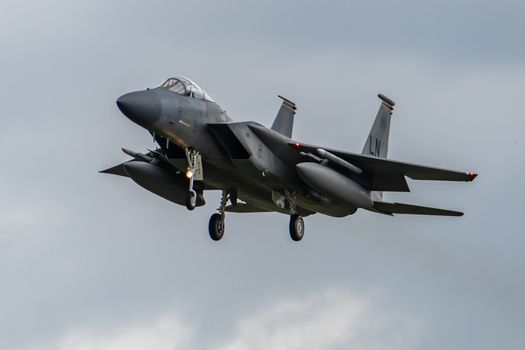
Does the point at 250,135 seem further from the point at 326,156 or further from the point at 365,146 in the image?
the point at 365,146

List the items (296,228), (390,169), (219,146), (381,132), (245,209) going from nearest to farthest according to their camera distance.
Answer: (219,146) < (390,169) < (296,228) < (245,209) < (381,132)

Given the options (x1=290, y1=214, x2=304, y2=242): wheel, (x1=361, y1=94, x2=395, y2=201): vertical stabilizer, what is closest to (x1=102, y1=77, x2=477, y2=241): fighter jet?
(x1=290, y1=214, x2=304, y2=242): wheel

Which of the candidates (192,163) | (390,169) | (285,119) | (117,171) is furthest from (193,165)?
(117,171)

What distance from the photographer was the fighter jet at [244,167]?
26.8m

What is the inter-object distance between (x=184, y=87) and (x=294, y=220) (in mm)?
4393

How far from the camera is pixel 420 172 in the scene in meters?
28.5

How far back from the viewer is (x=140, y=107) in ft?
85.0

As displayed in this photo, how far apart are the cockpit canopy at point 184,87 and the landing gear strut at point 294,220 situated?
3.24 m

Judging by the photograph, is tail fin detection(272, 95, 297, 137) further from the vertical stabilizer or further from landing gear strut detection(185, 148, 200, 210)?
landing gear strut detection(185, 148, 200, 210)

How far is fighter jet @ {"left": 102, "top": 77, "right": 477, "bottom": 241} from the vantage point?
26.8 metres

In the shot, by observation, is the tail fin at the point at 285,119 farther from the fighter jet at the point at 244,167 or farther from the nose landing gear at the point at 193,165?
the nose landing gear at the point at 193,165

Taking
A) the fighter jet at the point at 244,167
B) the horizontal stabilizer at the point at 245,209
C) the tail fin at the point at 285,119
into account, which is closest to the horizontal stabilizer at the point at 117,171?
the fighter jet at the point at 244,167

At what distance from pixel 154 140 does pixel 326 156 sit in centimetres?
382

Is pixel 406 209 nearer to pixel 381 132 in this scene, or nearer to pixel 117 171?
pixel 381 132
